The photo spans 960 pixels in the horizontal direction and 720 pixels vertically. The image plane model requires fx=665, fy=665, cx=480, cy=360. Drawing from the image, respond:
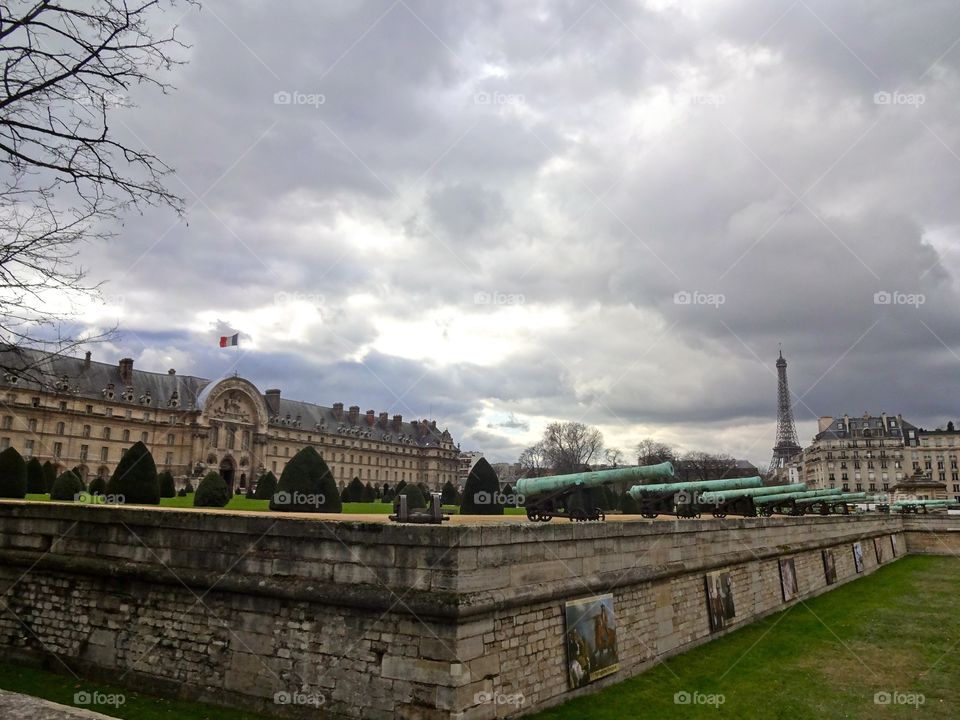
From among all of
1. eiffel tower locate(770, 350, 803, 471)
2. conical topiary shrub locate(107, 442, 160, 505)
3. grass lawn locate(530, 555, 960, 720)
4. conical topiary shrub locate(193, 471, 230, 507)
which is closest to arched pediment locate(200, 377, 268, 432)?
conical topiary shrub locate(193, 471, 230, 507)

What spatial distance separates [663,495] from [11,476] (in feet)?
76.3

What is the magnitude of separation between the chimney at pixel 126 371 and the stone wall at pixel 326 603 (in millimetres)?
65856

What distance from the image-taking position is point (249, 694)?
32.8 feet

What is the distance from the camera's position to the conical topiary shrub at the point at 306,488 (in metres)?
22.1

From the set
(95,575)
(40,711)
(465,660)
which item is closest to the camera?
(40,711)

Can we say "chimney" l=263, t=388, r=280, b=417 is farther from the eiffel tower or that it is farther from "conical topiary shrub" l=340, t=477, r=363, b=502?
the eiffel tower

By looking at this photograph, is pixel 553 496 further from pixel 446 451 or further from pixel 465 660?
pixel 446 451

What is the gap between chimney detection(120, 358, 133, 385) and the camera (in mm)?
72525

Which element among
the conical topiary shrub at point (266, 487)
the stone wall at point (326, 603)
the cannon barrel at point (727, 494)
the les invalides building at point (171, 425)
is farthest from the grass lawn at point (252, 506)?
the les invalides building at point (171, 425)

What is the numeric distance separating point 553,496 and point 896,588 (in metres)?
22.0

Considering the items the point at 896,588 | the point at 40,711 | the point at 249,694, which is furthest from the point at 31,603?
the point at 896,588

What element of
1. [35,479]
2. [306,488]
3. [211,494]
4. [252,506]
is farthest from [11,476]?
[306,488]

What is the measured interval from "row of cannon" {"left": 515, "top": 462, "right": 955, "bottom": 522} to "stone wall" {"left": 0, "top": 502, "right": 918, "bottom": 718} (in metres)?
1.57

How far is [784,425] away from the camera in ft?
505
